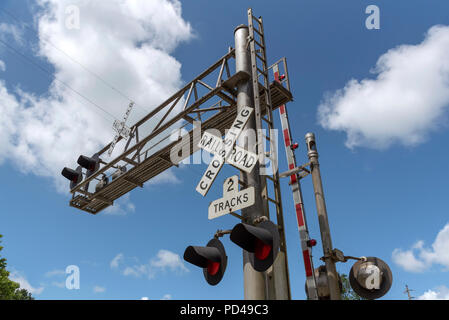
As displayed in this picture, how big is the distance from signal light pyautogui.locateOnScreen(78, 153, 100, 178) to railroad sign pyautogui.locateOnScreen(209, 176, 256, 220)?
824 cm

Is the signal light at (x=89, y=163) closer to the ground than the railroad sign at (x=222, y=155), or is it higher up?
higher up

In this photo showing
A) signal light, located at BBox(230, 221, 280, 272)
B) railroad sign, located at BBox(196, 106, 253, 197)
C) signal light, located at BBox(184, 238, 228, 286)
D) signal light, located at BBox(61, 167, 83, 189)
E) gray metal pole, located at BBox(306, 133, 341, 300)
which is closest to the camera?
signal light, located at BBox(230, 221, 280, 272)

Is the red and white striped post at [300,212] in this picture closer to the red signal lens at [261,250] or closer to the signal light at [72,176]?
the red signal lens at [261,250]

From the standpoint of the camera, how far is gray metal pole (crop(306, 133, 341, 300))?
5.93 m

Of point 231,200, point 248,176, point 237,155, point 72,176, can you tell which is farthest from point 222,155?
point 72,176

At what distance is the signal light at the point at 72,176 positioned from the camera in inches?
497

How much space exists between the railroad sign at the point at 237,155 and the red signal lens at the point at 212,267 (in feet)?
4.90

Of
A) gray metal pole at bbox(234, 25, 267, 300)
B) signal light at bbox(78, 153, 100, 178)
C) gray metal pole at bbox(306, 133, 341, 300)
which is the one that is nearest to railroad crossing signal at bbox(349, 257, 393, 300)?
gray metal pole at bbox(306, 133, 341, 300)

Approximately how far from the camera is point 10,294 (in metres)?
26.1

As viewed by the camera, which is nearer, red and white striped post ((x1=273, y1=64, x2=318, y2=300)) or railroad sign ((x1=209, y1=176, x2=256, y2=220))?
railroad sign ((x1=209, y1=176, x2=256, y2=220))

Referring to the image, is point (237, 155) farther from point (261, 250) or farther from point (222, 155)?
point (261, 250)

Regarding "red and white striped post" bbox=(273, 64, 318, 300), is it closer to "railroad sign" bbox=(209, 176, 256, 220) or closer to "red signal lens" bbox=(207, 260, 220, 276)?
"red signal lens" bbox=(207, 260, 220, 276)

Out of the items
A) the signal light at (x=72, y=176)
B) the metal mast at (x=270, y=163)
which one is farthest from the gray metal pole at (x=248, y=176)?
the signal light at (x=72, y=176)

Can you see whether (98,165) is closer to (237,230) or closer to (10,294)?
(237,230)
